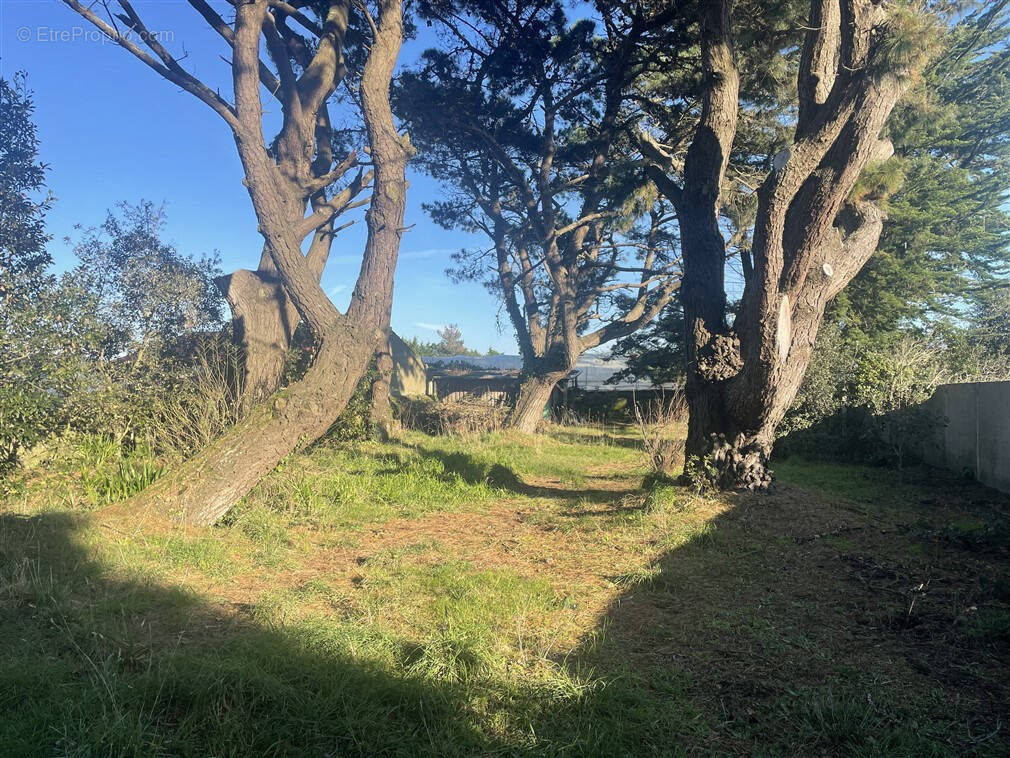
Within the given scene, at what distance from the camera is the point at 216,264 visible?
1148cm

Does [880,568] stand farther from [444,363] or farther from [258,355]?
[444,363]

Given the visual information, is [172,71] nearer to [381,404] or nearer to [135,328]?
[135,328]

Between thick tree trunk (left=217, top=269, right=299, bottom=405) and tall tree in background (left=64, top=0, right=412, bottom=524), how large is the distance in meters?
1.32

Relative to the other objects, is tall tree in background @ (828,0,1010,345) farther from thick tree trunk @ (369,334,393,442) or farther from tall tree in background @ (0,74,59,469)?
tall tree in background @ (0,74,59,469)

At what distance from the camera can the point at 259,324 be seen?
1044cm

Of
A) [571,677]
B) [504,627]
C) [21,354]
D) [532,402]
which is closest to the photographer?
[571,677]

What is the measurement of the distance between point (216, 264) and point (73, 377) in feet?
18.0

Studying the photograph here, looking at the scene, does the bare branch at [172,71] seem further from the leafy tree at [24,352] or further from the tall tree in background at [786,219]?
the tall tree in background at [786,219]

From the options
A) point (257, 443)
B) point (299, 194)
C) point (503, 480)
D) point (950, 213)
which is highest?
point (950, 213)

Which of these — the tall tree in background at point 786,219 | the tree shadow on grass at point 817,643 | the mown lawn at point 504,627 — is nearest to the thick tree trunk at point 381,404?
the mown lawn at point 504,627

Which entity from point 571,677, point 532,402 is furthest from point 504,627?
point 532,402

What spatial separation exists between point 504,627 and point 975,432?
26.3ft

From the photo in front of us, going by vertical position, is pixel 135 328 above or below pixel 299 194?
below

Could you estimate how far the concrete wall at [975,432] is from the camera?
7.72 meters
